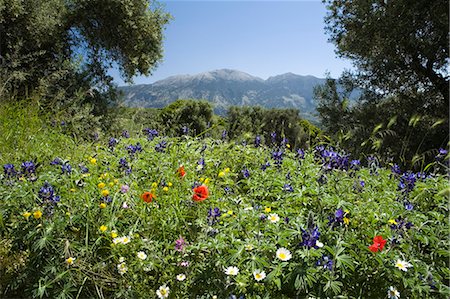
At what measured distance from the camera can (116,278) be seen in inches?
74.9

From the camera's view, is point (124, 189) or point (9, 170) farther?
point (9, 170)

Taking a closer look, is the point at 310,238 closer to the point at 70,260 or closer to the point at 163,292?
the point at 163,292

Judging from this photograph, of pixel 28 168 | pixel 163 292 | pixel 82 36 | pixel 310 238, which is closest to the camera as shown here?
pixel 310 238

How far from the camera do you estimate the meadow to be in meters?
1.65

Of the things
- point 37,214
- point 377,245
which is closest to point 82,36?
point 37,214

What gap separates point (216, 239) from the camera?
176 cm

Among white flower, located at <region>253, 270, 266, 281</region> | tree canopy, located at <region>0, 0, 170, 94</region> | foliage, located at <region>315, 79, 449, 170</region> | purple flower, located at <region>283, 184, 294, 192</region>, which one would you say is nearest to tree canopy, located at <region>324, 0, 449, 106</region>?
foliage, located at <region>315, 79, 449, 170</region>

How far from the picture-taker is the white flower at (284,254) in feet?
5.32

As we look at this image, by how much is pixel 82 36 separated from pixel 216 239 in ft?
30.3

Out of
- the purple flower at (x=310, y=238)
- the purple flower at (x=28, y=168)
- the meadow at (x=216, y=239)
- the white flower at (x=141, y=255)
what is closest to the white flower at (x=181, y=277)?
the meadow at (x=216, y=239)

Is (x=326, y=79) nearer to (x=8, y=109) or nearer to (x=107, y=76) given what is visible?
(x=107, y=76)

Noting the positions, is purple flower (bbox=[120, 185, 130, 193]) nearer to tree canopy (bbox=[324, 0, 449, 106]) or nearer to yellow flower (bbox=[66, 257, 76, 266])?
yellow flower (bbox=[66, 257, 76, 266])

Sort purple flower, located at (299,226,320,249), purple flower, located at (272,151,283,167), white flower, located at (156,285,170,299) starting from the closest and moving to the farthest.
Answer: purple flower, located at (299,226,320,249) < white flower, located at (156,285,170,299) < purple flower, located at (272,151,283,167)

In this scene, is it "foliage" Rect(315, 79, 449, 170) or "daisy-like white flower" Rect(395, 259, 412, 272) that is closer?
"daisy-like white flower" Rect(395, 259, 412, 272)
